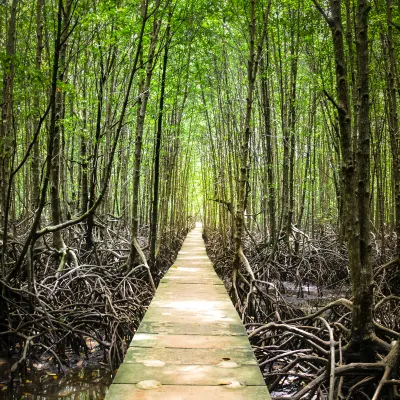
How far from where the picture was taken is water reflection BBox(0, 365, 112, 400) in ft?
11.5

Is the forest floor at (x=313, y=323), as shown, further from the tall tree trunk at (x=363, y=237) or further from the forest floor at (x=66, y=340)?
the forest floor at (x=66, y=340)

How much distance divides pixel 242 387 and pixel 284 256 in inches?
277

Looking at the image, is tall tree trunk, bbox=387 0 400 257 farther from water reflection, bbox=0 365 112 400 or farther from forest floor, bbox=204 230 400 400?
water reflection, bbox=0 365 112 400

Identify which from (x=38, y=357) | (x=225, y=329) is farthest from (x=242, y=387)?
(x=38, y=357)

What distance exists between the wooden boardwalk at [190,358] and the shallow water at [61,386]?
2.39 feet

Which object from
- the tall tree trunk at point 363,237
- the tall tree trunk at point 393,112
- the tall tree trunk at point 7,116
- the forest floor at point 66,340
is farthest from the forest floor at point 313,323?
the tall tree trunk at point 7,116

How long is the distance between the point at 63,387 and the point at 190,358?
154cm

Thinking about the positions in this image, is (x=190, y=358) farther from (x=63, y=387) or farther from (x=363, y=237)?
(x=63, y=387)

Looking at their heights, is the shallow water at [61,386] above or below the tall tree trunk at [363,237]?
below

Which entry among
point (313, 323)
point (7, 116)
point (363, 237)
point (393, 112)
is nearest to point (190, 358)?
point (363, 237)

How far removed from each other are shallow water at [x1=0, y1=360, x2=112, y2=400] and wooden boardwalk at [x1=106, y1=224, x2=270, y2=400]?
727 millimetres

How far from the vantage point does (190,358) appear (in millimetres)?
2824

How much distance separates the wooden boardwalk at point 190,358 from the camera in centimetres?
229

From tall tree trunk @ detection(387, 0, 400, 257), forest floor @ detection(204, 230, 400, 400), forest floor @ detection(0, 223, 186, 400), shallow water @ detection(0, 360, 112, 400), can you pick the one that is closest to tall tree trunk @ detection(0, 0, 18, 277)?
forest floor @ detection(0, 223, 186, 400)
